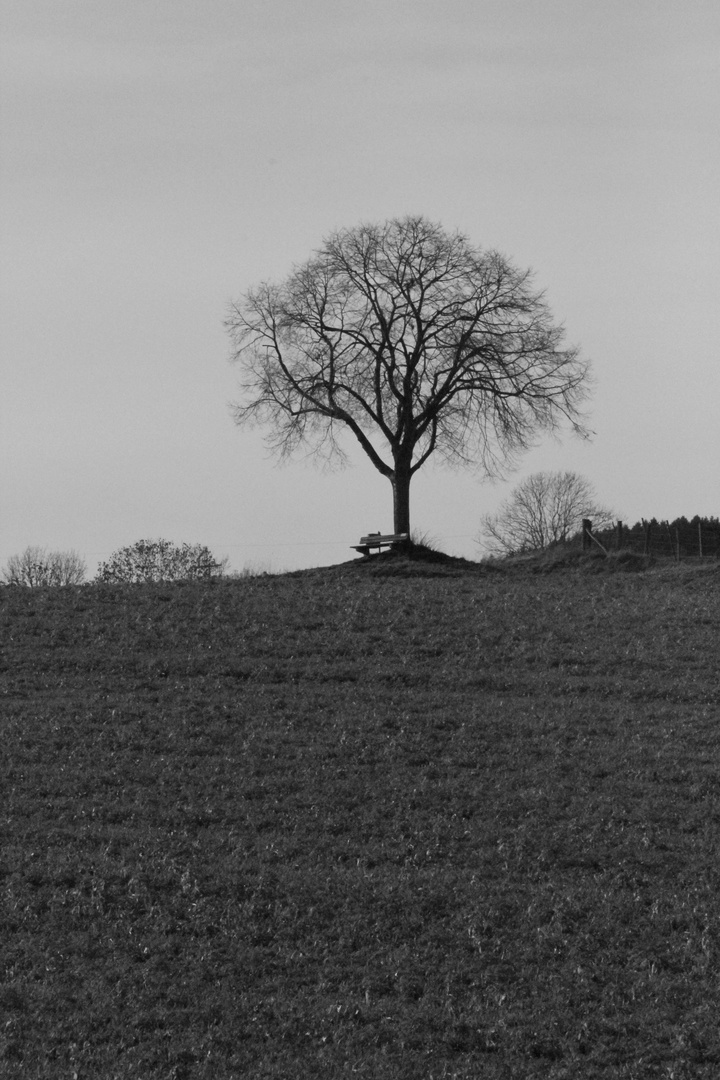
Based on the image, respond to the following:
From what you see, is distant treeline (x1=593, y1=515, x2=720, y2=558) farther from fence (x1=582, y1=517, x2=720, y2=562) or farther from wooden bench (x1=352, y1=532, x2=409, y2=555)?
wooden bench (x1=352, y1=532, x2=409, y2=555)

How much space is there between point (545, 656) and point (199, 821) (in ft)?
→ 33.8

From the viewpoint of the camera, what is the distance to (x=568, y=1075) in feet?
26.9

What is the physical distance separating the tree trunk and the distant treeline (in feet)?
25.3

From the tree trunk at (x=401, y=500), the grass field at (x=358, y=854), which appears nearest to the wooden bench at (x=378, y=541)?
the tree trunk at (x=401, y=500)

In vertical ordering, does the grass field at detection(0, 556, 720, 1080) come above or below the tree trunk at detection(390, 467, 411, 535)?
below

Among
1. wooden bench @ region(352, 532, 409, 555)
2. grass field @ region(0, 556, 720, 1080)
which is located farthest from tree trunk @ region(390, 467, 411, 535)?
grass field @ region(0, 556, 720, 1080)

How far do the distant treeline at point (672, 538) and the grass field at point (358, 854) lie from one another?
62.4ft

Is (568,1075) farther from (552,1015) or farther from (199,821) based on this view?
(199,821)

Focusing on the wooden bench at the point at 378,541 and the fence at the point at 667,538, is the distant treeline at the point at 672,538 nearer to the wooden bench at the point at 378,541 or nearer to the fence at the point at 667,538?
the fence at the point at 667,538

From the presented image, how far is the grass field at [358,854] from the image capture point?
28.5 feet

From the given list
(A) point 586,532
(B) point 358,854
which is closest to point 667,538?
(A) point 586,532

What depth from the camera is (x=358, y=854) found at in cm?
1226

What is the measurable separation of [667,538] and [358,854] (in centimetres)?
3272

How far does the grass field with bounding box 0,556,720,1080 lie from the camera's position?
8680mm
